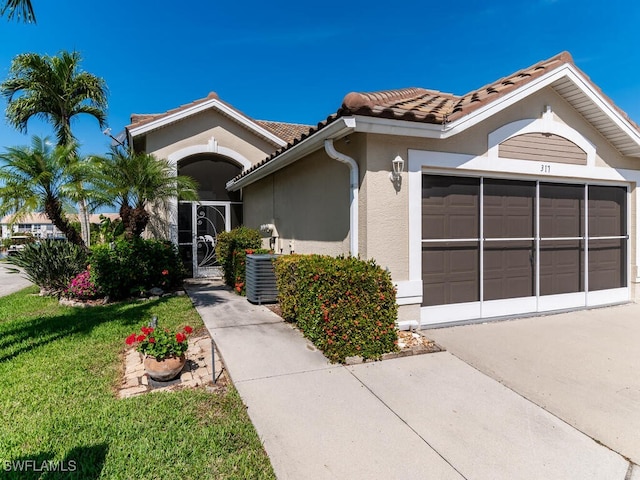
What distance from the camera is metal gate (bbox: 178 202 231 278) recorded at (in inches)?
533

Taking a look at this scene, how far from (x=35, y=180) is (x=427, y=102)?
9.38 meters

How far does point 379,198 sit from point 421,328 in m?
2.46

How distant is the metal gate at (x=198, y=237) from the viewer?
13.5 meters

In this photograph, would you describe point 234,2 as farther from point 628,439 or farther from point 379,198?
point 628,439

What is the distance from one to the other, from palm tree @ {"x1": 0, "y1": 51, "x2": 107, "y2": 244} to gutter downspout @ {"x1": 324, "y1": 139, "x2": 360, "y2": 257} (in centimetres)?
1372

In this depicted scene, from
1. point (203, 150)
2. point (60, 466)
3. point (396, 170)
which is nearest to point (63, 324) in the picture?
point (60, 466)

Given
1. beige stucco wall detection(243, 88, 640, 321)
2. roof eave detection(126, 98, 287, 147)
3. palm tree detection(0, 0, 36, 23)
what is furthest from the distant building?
beige stucco wall detection(243, 88, 640, 321)

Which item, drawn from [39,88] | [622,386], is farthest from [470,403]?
[39,88]

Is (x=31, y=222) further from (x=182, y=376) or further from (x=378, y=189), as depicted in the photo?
(x=378, y=189)

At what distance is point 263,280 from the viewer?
828cm

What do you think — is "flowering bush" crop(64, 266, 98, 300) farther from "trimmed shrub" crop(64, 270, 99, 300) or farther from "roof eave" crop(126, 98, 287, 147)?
"roof eave" crop(126, 98, 287, 147)

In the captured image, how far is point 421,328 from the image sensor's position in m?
6.38

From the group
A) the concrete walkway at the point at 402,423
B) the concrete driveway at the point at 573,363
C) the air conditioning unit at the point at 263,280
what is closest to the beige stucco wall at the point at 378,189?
the air conditioning unit at the point at 263,280

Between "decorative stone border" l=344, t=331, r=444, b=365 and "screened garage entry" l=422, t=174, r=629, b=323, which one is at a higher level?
"screened garage entry" l=422, t=174, r=629, b=323
